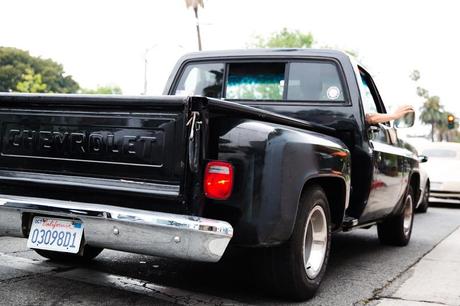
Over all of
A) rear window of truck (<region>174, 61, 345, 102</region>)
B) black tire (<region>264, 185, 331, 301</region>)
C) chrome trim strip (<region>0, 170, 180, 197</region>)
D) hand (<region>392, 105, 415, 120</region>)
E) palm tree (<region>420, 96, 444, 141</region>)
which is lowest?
black tire (<region>264, 185, 331, 301</region>)

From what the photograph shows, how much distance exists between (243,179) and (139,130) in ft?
2.34

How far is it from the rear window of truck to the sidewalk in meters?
1.70

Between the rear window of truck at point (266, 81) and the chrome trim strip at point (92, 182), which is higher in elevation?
the rear window of truck at point (266, 81)

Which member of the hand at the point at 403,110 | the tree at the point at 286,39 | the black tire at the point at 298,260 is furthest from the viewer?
the tree at the point at 286,39

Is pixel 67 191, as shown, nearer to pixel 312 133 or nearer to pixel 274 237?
pixel 274 237

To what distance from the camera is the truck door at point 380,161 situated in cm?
512

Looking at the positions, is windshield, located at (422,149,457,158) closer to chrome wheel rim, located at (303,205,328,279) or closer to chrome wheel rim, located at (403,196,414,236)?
chrome wheel rim, located at (403,196,414,236)

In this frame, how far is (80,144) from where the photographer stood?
11.9ft

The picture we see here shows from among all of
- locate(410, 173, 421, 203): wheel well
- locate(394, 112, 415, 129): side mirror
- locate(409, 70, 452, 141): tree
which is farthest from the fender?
locate(409, 70, 452, 141): tree

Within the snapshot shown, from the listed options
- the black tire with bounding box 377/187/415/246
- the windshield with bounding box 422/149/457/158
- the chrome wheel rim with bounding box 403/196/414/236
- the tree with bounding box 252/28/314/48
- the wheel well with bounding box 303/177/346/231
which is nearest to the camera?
the wheel well with bounding box 303/177/346/231

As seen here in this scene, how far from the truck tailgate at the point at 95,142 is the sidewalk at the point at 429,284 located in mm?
1945

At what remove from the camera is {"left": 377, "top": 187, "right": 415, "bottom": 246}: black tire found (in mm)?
6566

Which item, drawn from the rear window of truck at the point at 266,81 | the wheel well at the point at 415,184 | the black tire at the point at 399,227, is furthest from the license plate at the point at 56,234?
the wheel well at the point at 415,184

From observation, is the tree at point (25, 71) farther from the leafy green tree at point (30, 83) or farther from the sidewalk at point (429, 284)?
the sidewalk at point (429, 284)
